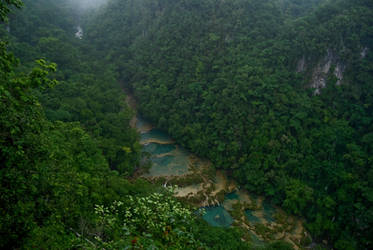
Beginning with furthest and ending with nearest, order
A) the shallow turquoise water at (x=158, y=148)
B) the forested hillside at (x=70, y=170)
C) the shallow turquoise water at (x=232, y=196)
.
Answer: the shallow turquoise water at (x=158, y=148) < the shallow turquoise water at (x=232, y=196) < the forested hillside at (x=70, y=170)

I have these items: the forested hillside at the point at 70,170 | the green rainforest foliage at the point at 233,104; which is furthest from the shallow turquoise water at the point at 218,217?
the forested hillside at the point at 70,170

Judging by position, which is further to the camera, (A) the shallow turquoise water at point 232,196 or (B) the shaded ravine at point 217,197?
(A) the shallow turquoise water at point 232,196

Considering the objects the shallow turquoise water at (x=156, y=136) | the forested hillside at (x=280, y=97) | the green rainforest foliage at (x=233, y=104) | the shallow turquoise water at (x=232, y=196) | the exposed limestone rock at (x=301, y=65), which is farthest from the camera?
the shallow turquoise water at (x=156, y=136)

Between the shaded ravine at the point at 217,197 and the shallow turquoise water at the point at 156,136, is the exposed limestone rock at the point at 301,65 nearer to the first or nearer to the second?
the shaded ravine at the point at 217,197

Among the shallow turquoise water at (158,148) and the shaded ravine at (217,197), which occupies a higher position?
the shallow turquoise water at (158,148)

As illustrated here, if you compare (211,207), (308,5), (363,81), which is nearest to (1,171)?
(211,207)

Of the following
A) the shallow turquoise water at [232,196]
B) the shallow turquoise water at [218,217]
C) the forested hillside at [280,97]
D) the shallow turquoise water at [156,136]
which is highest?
the forested hillside at [280,97]

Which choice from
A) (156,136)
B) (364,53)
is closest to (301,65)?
(364,53)
